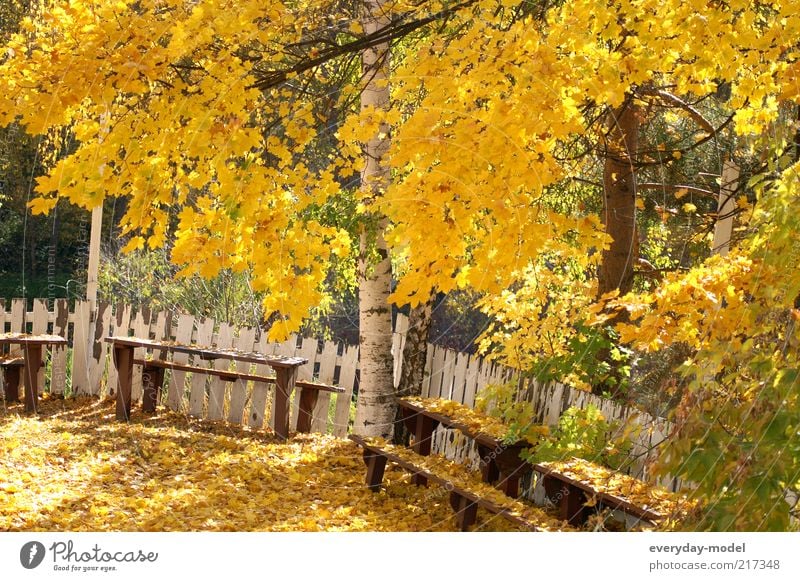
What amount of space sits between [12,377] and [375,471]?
10.4 ft

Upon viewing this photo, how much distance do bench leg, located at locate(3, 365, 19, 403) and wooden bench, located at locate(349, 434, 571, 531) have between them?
2976mm

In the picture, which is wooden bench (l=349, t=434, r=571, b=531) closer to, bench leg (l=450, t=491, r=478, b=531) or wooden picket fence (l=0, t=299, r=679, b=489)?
bench leg (l=450, t=491, r=478, b=531)

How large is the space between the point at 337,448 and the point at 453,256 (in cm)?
307

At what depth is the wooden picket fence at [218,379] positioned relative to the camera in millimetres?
5516

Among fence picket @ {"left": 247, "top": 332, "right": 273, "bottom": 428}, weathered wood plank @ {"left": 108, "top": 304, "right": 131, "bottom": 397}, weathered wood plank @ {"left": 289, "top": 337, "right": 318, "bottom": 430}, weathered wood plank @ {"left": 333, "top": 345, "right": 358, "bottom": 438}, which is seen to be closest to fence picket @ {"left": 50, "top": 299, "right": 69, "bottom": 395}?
weathered wood plank @ {"left": 108, "top": 304, "right": 131, "bottom": 397}

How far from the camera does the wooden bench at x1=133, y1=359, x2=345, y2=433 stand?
632 cm

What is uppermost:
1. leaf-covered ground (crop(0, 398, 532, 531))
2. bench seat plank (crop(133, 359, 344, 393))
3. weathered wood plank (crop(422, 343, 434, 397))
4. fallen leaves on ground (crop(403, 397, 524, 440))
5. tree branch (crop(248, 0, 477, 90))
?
tree branch (crop(248, 0, 477, 90))

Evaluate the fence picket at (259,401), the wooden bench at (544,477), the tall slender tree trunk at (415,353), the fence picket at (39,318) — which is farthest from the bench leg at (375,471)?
the fence picket at (39,318)

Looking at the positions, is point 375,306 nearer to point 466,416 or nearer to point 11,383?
point 466,416

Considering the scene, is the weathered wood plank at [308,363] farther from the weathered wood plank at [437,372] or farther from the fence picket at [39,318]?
the fence picket at [39,318]

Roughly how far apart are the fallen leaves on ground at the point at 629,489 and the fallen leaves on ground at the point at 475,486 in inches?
8.4

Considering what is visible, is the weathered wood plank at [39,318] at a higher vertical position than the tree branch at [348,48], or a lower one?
lower

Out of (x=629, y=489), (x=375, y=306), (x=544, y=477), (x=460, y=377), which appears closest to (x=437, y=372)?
(x=460, y=377)
